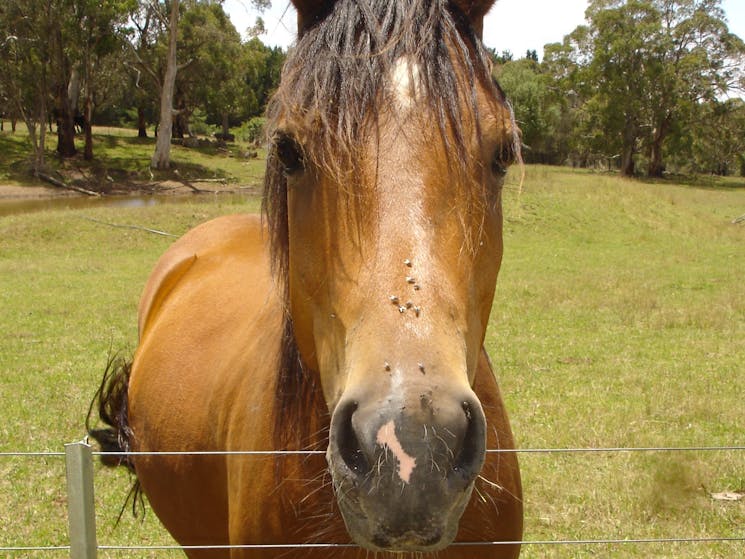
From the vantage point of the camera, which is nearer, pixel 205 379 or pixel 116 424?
pixel 205 379

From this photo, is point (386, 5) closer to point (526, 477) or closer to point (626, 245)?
point (526, 477)

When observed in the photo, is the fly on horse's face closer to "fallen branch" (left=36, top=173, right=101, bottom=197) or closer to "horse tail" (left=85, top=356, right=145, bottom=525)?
"horse tail" (left=85, top=356, right=145, bottom=525)

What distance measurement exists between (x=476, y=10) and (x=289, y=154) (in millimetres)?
708

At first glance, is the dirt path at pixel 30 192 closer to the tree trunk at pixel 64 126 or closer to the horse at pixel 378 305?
the tree trunk at pixel 64 126

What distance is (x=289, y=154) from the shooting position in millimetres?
1785

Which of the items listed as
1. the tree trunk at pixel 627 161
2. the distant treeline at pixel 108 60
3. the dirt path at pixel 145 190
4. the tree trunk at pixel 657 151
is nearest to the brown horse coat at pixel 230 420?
the distant treeline at pixel 108 60

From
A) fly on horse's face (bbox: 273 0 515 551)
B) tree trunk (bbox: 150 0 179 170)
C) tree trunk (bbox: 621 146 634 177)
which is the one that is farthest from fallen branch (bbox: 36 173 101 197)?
tree trunk (bbox: 621 146 634 177)

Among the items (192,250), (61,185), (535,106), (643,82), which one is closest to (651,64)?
(643,82)

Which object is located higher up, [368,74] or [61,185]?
[368,74]

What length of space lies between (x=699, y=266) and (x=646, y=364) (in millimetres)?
7599

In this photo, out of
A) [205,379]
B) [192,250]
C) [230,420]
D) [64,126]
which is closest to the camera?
[230,420]

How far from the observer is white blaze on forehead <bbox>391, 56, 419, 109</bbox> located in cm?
161

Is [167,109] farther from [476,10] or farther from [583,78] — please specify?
[476,10]

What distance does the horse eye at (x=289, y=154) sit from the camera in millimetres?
1768
